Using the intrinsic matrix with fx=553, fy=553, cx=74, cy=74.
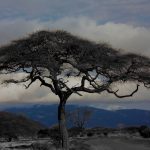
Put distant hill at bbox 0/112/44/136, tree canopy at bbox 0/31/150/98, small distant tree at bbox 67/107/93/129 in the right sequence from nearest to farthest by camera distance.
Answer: tree canopy at bbox 0/31/150/98, small distant tree at bbox 67/107/93/129, distant hill at bbox 0/112/44/136

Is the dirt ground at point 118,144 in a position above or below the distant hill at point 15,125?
below

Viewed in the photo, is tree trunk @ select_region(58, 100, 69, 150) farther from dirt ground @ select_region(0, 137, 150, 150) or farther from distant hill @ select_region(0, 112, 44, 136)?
distant hill @ select_region(0, 112, 44, 136)

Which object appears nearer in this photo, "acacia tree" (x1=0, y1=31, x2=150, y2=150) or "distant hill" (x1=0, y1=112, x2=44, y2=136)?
"acacia tree" (x1=0, y1=31, x2=150, y2=150)

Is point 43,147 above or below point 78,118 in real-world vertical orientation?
below

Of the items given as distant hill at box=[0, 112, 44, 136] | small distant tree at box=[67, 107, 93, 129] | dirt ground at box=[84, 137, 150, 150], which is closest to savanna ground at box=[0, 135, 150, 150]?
dirt ground at box=[84, 137, 150, 150]

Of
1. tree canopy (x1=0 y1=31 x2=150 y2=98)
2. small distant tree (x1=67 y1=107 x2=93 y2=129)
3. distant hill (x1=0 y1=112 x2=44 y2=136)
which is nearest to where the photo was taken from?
tree canopy (x1=0 y1=31 x2=150 y2=98)

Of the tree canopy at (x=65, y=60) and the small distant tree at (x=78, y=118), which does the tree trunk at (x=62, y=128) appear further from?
the small distant tree at (x=78, y=118)

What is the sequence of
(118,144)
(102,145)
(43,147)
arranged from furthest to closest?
(118,144)
(102,145)
(43,147)

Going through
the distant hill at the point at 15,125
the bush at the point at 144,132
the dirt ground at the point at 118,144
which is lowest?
the dirt ground at the point at 118,144

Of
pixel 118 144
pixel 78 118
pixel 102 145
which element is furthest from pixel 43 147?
pixel 78 118

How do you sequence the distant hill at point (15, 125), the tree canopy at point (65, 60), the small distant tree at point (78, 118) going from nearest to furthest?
the tree canopy at point (65, 60)
the small distant tree at point (78, 118)
the distant hill at point (15, 125)

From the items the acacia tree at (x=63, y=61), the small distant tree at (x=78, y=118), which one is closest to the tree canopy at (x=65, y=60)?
the acacia tree at (x=63, y=61)

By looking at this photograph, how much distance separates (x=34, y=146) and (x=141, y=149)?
9.38 meters

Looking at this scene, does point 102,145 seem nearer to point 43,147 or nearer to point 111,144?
point 111,144
